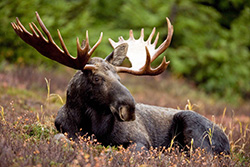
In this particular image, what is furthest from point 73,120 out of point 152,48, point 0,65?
point 0,65

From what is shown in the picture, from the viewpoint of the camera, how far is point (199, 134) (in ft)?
17.2

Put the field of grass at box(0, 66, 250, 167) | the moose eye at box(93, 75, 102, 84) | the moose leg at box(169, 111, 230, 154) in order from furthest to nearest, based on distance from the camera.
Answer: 1. the moose leg at box(169, 111, 230, 154)
2. the moose eye at box(93, 75, 102, 84)
3. the field of grass at box(0, 66, 250, 167)

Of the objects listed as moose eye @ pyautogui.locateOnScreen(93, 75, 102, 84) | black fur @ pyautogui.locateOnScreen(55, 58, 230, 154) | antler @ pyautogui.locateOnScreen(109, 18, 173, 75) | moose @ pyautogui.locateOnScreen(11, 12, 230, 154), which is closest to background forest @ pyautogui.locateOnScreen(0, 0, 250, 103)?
antler @ pyautogui.locateOnScreen(109, 18, 173, 75)

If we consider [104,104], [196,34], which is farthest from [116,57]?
[196,34]

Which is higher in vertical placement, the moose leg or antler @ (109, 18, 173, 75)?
antler @ (109, 18, 173, 75)

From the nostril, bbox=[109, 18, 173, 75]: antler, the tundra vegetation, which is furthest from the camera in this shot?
bbox=[109, 18, 173, 75]: antler

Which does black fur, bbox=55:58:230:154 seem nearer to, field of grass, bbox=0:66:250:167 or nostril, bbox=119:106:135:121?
nostril, bbox=119:106:135:121

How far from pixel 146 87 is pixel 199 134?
28.3 feet

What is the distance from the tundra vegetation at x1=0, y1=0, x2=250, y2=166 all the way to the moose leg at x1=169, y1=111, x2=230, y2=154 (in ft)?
0.83

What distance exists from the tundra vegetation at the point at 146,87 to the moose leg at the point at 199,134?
0.25 m

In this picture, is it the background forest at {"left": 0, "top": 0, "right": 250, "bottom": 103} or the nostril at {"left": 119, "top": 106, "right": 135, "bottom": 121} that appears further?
the background forest at {"left": 0, "top": 0, "right": 250, "bottom": 103}

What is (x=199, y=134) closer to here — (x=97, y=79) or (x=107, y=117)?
(x=107, y=117)

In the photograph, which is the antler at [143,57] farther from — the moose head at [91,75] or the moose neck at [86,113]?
the moose neck at [86,113]

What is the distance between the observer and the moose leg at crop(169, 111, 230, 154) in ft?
17.1
